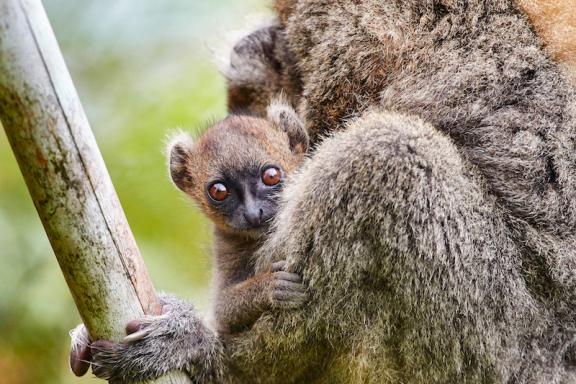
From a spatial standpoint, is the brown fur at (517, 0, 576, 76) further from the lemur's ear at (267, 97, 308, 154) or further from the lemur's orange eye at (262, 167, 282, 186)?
the lemur's orange eye at (262, 167, 282, 186)

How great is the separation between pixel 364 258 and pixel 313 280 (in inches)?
15.2

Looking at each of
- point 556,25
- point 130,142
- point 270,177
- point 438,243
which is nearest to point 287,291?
point 438,243

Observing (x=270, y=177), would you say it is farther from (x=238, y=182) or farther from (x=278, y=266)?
(x=278, y=266)

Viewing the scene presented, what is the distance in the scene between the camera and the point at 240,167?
20.9 feet

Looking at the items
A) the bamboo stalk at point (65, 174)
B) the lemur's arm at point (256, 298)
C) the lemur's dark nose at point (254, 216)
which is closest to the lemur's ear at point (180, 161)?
the lemur's dark nose at point (254, 216)

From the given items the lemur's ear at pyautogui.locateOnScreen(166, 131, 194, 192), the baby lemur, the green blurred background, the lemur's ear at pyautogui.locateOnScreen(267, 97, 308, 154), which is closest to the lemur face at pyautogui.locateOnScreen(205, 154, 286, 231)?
the baby lemur

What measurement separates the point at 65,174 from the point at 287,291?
1747 millimetres

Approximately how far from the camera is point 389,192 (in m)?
5.18

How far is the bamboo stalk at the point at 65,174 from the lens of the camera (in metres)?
4.15

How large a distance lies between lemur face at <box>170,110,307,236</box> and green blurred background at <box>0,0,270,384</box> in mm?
479

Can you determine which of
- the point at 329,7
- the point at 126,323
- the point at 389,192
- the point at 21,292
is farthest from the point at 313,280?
the point at 21,292

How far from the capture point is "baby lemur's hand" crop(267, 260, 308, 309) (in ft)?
17.7

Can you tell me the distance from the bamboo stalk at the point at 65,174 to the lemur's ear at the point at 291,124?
217 cm

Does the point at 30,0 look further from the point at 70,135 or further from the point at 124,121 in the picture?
the point at 124,121
